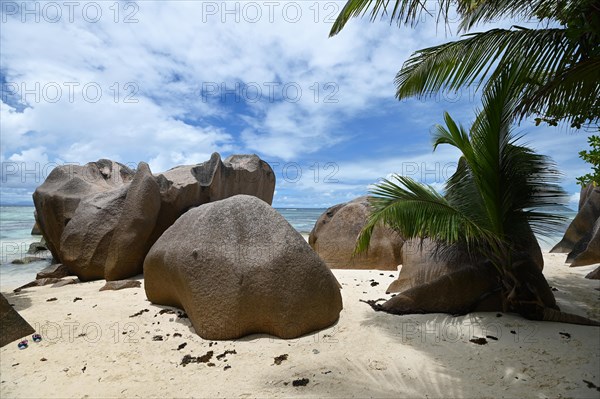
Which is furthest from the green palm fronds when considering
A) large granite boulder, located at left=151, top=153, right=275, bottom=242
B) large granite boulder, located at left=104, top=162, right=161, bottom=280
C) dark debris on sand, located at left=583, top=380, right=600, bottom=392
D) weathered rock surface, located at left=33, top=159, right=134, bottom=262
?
weathered rock surface, located at left=33, top=159, right=134, bottom=262

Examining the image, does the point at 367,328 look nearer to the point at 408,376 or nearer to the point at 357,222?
the point at 408,376

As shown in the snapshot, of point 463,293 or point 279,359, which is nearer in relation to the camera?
→ point 279,359

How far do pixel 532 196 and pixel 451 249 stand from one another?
1286mm

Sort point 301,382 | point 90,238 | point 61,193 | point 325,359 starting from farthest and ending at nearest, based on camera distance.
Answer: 1. point 61,193
2. point 90,238
3. point 325,359
4. point 301,382

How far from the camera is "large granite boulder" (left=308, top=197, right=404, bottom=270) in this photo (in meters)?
8.62

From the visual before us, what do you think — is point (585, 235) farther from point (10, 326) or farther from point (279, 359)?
point (10, 326)

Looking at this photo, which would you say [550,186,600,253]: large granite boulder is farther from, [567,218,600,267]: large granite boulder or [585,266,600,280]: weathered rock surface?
[585,266,600,280]: weathered rock surface

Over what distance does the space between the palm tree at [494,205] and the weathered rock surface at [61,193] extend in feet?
27.3

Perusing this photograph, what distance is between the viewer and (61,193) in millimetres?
9430

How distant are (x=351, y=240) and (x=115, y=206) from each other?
19.9 feet

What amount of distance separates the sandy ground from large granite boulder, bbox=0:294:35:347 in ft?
0.46

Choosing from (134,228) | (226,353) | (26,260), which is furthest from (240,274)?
(26,260)

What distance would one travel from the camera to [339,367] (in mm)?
3451

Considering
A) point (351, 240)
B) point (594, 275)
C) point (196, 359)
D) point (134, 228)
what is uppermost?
point (134, 228)
